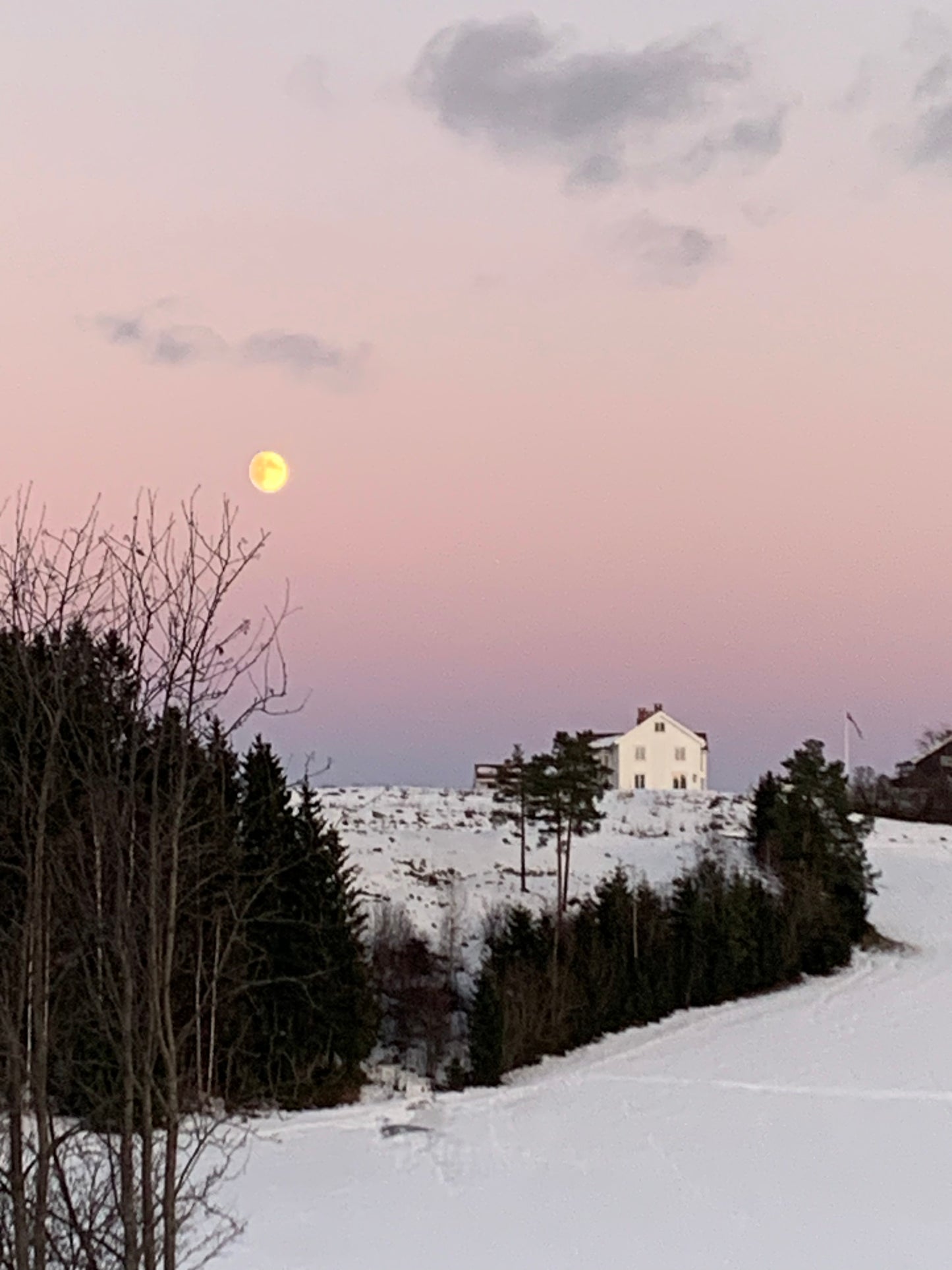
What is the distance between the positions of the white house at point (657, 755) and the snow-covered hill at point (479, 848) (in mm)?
16620

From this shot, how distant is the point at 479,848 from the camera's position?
44.9m

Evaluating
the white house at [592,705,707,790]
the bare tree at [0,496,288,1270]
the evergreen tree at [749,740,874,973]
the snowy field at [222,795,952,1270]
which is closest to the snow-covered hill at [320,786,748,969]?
the evergreen tree at [749,740,874,973]

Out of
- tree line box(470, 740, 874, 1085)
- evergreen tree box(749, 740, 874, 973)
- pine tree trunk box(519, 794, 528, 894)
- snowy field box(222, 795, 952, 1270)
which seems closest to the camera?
snowy field box(222, 795, 952, 1270)

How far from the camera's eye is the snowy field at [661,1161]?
1540 cm

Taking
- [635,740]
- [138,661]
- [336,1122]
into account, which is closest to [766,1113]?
[336,1122]

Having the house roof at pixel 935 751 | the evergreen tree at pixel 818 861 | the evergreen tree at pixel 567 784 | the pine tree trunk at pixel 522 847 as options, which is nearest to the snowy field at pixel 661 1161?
the evergreen tree at pixel 818 861

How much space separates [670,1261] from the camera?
14883 millimetres

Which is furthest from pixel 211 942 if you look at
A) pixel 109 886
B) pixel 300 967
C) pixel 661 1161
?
pixel 109 886

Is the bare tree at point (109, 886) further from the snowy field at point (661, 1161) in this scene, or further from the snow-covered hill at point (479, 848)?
the snow-covered hill at point (479, 848)

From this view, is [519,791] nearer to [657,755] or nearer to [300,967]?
[300,967]

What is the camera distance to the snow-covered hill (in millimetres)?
37469

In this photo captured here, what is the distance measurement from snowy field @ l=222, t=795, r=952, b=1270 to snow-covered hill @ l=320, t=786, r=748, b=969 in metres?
7.10

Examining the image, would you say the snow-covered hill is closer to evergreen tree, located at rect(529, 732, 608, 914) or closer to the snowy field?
evergreen tree, located at rect(529, 732, 608, 914)

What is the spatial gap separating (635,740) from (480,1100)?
2097 inches
